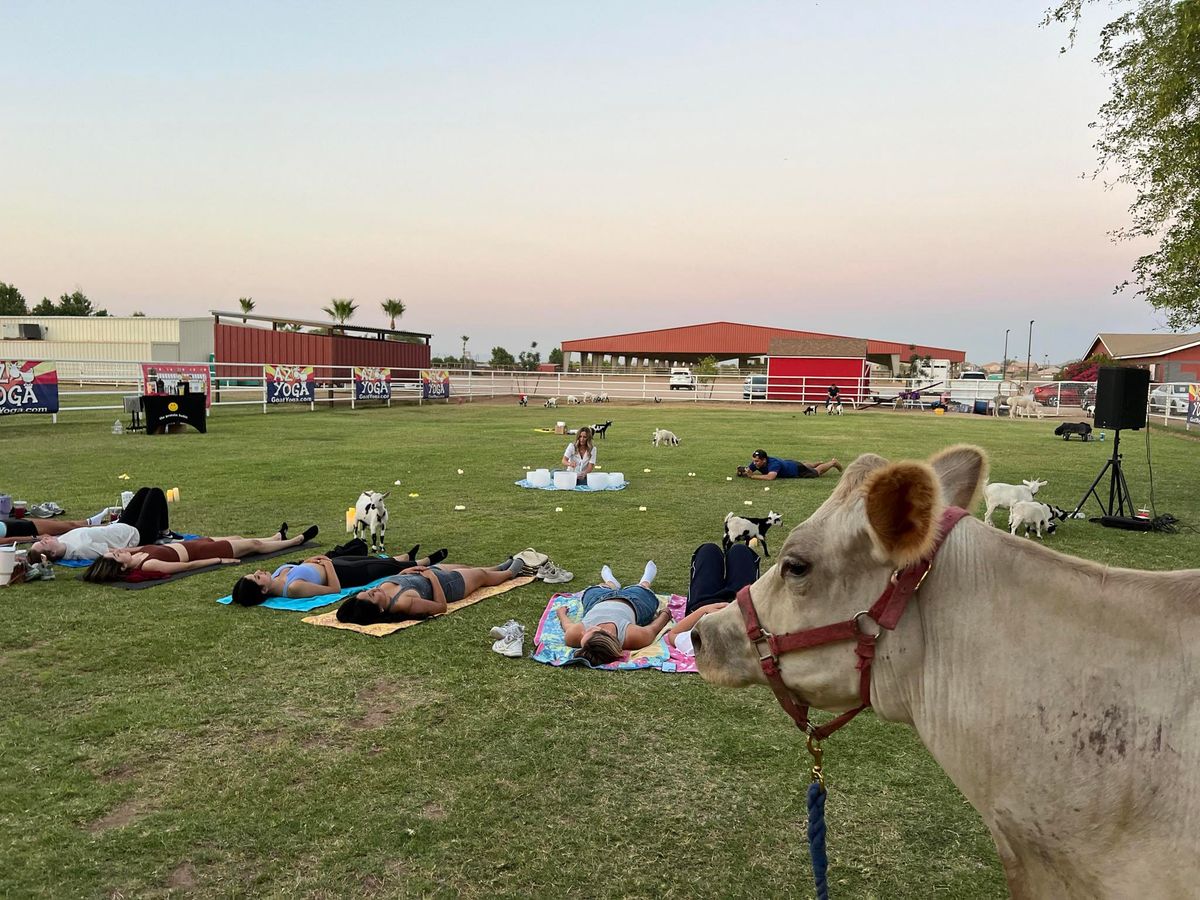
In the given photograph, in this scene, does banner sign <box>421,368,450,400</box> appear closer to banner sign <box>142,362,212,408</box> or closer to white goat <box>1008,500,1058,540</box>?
banner sign <box>142,362,212,408</box>

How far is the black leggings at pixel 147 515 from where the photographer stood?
8188 mm

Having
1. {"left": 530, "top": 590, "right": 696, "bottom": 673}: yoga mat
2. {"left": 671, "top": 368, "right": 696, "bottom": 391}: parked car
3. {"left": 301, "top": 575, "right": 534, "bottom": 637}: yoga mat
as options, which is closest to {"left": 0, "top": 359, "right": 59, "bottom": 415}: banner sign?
{"left": 301, "top": 575, "right": 534, "bottom": 637}: yoga mat

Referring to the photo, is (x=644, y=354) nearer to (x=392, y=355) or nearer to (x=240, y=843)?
(x=392, y=355)

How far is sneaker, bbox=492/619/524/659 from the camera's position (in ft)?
17.7

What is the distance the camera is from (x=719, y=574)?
643cm

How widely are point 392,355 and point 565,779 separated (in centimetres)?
4577

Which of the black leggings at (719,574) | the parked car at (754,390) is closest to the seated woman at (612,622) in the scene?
the black leggings at (719,574)

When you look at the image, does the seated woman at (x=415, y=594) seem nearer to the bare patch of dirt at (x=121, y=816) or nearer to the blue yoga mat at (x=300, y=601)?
the blue yoga mat at (x=300, y=601)

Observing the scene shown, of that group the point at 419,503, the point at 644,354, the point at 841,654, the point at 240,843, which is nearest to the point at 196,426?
the point at 419,503

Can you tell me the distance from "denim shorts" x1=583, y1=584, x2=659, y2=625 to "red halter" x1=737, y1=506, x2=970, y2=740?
4031 mm

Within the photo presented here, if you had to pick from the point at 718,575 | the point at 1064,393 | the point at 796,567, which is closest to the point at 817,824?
the point at 796,567

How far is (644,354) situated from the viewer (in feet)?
235

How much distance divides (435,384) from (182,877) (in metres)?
36.9

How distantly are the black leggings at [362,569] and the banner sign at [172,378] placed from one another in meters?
17.3
